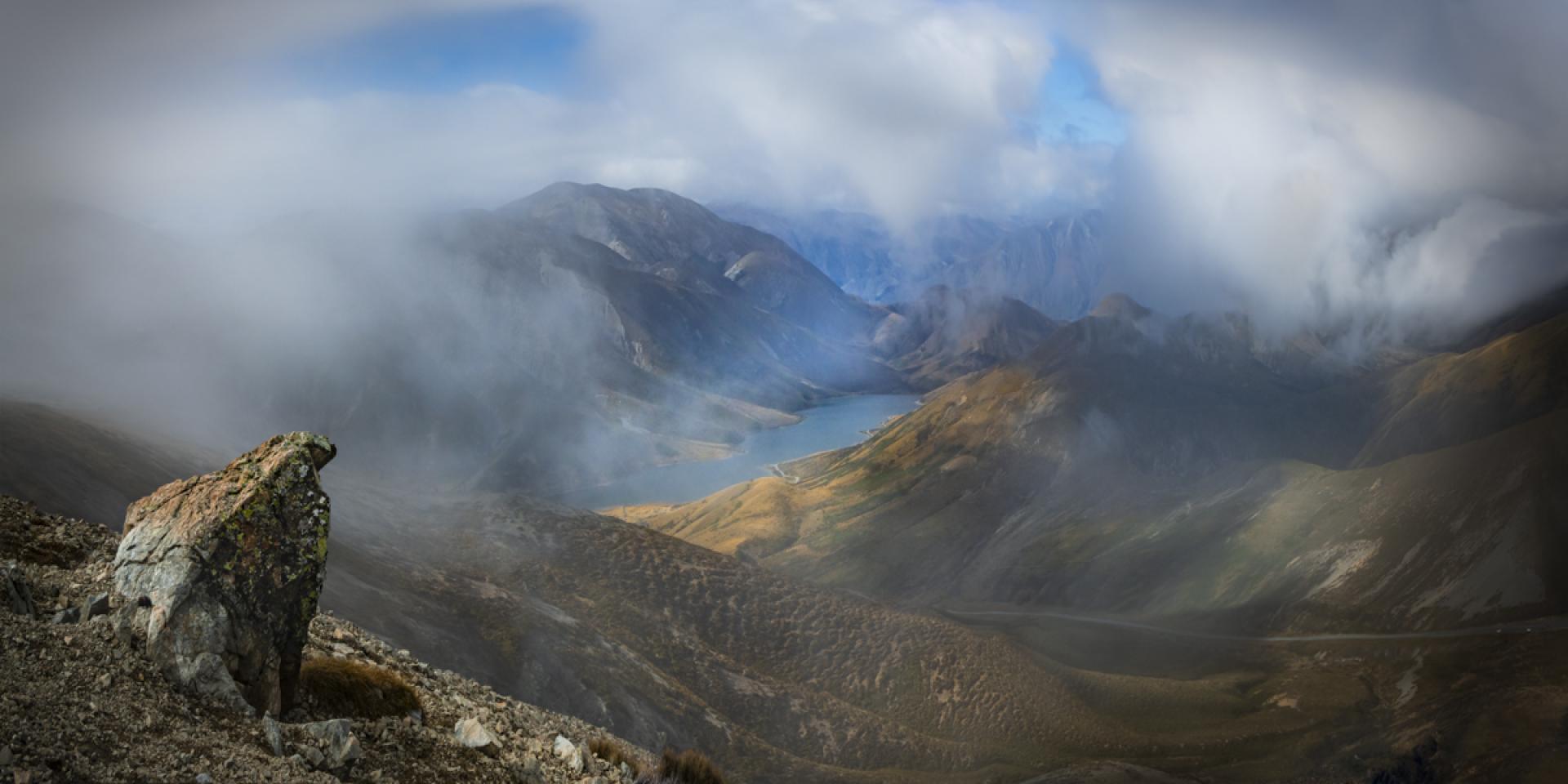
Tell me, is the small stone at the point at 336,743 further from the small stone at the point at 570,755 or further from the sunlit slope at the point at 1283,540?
the sunlit slope at the point at 1283,540

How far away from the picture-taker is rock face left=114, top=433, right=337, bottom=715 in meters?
13.8

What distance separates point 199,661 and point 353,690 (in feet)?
10.2

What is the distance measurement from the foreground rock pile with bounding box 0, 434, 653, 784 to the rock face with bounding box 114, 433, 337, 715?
0.02 metres

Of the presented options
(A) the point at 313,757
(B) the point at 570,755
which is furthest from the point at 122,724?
(B) the point at 570,755

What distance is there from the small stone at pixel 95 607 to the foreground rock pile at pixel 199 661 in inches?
0.8

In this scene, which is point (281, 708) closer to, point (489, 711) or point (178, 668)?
point (178, 668)

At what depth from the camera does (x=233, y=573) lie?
48.1 feet

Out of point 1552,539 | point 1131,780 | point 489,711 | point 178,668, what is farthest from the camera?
point 1552,539

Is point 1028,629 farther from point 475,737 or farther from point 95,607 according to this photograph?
point 95,607

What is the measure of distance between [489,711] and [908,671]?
42041mm

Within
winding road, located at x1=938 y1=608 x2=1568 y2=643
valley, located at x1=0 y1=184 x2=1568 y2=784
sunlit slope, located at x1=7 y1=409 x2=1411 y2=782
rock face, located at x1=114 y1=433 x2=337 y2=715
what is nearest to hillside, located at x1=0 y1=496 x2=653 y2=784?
rock face, located at x1=114 y1=433 x2=337 y2=715

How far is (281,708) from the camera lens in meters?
15.0

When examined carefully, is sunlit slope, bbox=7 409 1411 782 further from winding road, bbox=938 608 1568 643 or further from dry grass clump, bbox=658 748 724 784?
winding road, bbox=938 608 1568 643

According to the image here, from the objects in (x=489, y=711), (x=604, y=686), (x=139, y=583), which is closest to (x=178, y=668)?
(x=139, y=583)
